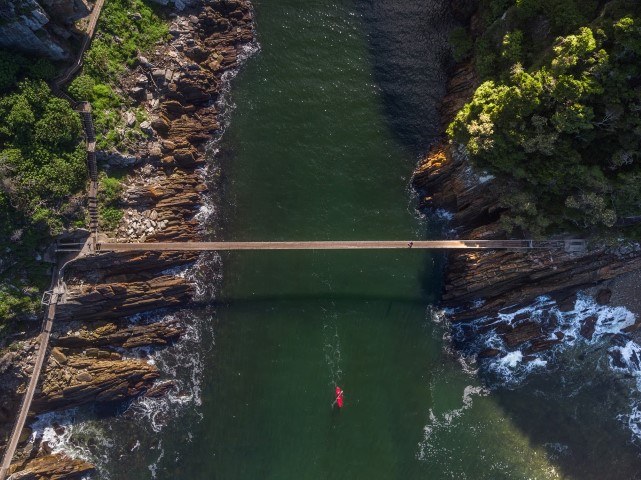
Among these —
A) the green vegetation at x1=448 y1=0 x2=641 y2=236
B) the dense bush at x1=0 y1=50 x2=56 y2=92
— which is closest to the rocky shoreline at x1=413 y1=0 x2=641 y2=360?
the green vegetation at x1=448 y1=0 x2=641 y2=236

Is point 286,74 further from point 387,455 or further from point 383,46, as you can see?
point 387,455

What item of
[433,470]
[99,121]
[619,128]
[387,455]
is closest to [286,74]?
[99,121]

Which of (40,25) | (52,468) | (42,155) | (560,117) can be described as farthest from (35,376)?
(560,117)

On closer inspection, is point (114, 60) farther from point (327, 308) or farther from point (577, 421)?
point (577, 421)

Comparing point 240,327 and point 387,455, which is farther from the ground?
point 240,327

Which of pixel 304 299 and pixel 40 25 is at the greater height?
pixel 40 25

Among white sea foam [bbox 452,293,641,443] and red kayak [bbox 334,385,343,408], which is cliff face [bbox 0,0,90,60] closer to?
red kayak [bbox 334,385,343,408]

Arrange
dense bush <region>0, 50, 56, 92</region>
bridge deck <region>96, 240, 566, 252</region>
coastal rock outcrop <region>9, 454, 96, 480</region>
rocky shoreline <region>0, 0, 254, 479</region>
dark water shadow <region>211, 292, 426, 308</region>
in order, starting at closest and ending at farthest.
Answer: dense bush <region>0, 50, 56, 92</region> → coastal rock outcrop <region>9, 454, 96, 480</region> → rocky shoreline <region>0, 0, 254, 479</region> → bridge deck <region>96, 240, 566, 252</region> → dark water shadow <region>211, 292, 426, 308</region>
